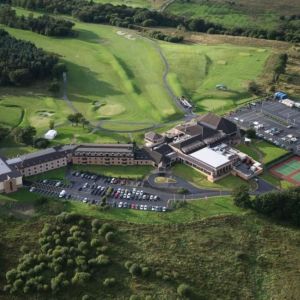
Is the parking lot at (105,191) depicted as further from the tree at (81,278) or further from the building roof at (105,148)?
the tree at (81,278)

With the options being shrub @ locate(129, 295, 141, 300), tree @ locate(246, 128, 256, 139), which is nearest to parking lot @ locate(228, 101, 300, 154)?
tree @ locate(246, 128, 256, 139)

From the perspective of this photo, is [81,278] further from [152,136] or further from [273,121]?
[273,121]

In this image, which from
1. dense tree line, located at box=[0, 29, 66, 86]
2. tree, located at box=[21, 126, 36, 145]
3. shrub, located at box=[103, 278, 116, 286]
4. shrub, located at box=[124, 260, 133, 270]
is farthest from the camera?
dense tree line, located at box=[0, 29, 66, 86]

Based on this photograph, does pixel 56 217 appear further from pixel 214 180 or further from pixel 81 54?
pixel 81 54

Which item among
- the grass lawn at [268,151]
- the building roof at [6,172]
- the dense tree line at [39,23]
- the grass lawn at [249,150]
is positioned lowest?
the building roof at [6,172]

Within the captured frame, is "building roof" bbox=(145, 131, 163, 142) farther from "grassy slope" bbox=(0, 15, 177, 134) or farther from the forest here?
the forest

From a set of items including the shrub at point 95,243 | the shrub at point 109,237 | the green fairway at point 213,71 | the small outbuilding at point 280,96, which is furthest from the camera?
the green fairway at point 213,71

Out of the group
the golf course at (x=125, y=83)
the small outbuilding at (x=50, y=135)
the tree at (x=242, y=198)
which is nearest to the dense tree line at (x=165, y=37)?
the golf course at (x=125, y=83)
